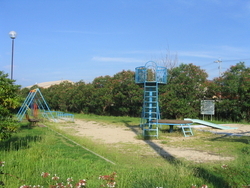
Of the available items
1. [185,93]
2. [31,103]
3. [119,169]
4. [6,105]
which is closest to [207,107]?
[185,93]

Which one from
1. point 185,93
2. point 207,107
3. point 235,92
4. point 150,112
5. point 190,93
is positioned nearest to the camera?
point 150,112

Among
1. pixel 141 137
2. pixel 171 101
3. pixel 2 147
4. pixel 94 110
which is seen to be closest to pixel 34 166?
pixel 2 147

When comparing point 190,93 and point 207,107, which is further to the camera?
point 190,93

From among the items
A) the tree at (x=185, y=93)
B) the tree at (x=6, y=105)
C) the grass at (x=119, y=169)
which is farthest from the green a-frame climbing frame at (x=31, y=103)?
the tree at (x=6, y=105)

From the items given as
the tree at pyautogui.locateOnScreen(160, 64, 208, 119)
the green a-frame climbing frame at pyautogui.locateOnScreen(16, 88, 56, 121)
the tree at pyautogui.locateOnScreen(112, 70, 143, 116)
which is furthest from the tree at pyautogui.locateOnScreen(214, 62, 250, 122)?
the green a-frame climbing frame at pyautogui.locateOnScreen(16, 88, 56, 121)

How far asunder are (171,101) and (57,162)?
14.1m

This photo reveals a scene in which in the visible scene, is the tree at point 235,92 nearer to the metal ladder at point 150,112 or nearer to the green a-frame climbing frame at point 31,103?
the metal ladder at point 150,112

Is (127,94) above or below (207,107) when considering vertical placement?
above

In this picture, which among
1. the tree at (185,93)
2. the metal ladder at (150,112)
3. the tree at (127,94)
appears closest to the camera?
the metal ladder at (150,112)

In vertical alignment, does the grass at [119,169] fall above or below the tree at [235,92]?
below

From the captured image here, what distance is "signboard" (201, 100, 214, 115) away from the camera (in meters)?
18.9

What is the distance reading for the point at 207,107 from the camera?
62.7 ft

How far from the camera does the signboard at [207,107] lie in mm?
18891

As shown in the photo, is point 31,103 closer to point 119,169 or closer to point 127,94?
point 127,94
